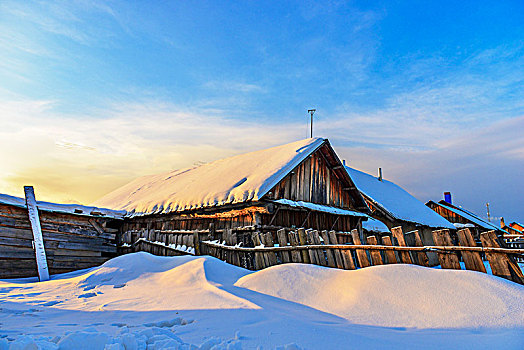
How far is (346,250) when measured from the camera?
18.9 ft

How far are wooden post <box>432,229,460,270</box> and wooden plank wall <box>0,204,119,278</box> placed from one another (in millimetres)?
10905

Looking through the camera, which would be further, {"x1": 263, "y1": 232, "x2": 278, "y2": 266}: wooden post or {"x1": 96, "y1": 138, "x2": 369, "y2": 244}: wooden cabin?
{"x1": 96, "y1": 138, "x2": 369, "y2": 244}: wooden cabin

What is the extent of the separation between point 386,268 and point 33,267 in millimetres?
10324

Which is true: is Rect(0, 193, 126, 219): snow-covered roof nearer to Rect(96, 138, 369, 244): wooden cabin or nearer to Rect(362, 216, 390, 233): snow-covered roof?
Rect(96, 138, 369, 244): wooden cabin

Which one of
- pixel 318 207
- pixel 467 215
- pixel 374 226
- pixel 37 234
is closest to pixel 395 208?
pixel 374 226

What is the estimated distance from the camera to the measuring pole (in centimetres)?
1021

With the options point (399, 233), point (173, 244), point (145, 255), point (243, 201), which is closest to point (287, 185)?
point (243, 201)

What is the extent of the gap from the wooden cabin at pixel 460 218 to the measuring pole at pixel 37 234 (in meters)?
28.0

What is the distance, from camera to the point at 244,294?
16.5ft

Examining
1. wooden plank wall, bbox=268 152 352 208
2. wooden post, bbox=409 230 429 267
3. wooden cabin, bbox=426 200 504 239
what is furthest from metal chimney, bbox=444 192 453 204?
wooden post, bbox=409 230 429 267

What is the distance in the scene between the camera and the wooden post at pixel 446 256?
14.5 ft

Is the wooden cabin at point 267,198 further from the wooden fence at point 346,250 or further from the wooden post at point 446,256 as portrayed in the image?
the wooden post at point 446,256

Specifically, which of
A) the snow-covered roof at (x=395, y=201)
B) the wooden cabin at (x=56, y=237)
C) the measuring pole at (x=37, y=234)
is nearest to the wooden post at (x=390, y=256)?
the measuring pole at (x=37, y=234)

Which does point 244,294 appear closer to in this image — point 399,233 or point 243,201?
point 399,233
